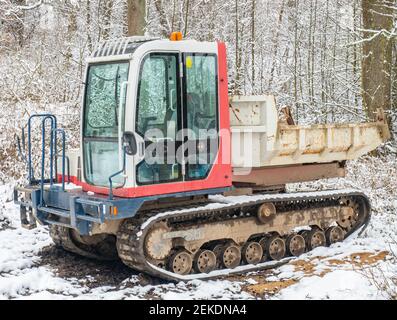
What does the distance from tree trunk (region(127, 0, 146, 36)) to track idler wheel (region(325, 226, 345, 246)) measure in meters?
6.09

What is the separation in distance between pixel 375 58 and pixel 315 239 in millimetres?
6141

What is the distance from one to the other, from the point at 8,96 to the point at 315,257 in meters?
7.58

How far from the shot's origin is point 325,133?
28.6ft

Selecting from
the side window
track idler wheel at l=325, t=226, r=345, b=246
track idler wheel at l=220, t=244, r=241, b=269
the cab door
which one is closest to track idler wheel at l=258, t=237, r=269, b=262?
track idler wheel at l=220, t=244, r=241, b=269

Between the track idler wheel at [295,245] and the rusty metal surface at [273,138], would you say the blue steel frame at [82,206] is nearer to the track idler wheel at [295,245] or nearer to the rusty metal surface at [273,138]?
the rusty metal surface at [273,138]

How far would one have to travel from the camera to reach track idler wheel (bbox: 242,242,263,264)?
26.9ft

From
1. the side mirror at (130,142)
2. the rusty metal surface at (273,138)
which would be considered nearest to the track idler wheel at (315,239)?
the rusty metal surface at (273,138)

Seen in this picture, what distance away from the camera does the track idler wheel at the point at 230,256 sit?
311 inches

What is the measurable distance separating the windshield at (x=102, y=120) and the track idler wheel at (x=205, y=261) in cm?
142

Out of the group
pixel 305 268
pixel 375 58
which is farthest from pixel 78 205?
pixel 375 58

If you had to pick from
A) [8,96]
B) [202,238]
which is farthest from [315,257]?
[8,96]

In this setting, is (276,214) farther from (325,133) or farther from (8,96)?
(8,96)

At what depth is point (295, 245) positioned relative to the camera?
873 centimetres

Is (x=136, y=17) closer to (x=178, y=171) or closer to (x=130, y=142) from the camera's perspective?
(x=178, y=171)
